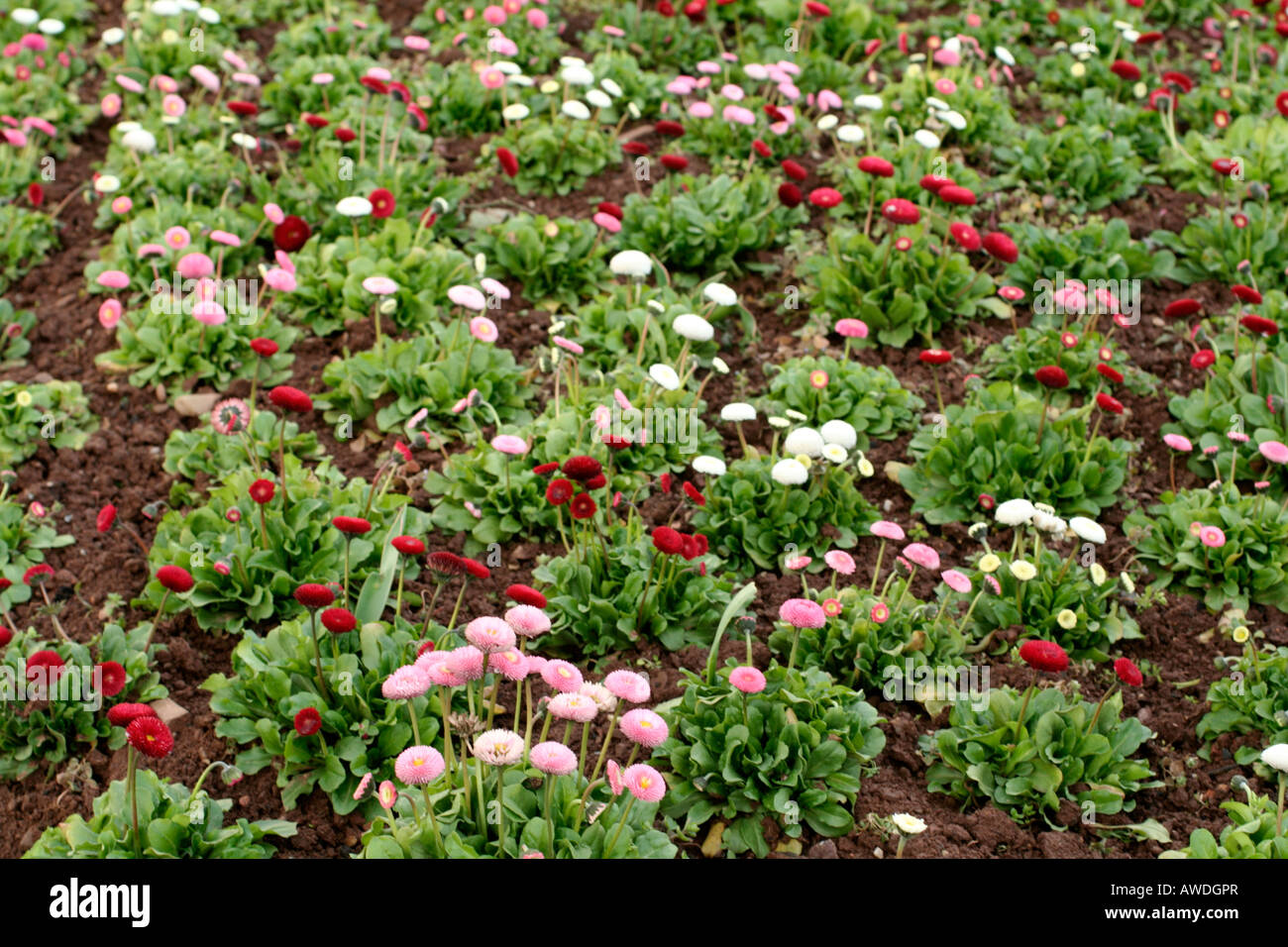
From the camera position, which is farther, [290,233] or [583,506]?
[290,233]

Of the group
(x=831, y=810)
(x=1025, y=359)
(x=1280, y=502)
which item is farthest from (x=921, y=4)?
(x=831, y=810)

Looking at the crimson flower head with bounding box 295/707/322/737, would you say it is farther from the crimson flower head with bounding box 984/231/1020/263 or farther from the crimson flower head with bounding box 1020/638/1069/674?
the crimson flower head with bounding box 984/231/1020/263

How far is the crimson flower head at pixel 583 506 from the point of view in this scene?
15.6ft

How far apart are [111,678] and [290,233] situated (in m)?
3.04

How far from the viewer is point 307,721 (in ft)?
13.2

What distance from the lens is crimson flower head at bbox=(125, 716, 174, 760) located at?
339cm

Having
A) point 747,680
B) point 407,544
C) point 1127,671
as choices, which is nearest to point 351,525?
point 407,544

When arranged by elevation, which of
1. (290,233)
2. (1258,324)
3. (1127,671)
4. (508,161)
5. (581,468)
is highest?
(508,161)

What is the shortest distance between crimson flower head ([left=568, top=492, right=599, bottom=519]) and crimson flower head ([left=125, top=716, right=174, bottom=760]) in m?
1.76

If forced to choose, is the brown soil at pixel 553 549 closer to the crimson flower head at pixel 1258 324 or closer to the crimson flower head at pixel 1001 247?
the crimson flower head at pixel 1001 247

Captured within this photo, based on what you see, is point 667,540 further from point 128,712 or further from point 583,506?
point 128,712

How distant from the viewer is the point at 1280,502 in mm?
5504

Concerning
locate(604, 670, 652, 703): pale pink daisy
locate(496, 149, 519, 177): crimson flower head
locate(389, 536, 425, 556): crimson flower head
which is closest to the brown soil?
locate(496, 149, 519, 177): crimson flower head

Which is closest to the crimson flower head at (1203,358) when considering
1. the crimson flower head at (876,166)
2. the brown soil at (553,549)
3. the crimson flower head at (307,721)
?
the brown soil at (553,549)
